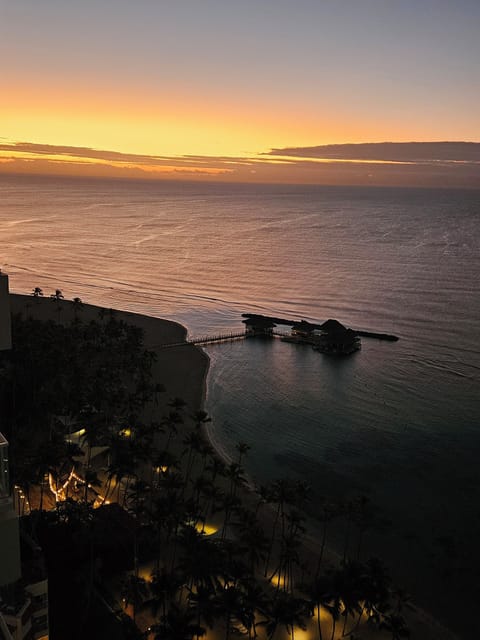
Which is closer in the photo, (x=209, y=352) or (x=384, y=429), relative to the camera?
(x=384, y=429)

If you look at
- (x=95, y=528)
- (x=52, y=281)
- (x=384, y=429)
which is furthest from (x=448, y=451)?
(x=52, y=281)

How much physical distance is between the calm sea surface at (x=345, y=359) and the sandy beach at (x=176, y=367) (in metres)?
1.38

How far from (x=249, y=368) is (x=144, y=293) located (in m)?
29.3

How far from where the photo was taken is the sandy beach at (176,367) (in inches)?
744

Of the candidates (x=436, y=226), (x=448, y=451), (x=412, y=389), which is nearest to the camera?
(x=448, y=451)

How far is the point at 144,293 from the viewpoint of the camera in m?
71.4

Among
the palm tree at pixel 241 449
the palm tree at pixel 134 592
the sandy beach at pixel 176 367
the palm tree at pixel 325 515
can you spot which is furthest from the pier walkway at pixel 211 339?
the palm tree at pixel 134 592

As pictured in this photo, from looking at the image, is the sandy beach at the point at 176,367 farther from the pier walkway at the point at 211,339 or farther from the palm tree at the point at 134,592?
the palm tree at the point at 134,592

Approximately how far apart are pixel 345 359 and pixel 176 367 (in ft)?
45.8

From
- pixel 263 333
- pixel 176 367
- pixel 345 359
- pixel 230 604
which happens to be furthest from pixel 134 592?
pixel 263 333

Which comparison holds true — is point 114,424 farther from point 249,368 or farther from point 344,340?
point 344,340

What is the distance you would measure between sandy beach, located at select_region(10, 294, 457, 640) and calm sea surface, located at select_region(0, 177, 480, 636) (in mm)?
1383

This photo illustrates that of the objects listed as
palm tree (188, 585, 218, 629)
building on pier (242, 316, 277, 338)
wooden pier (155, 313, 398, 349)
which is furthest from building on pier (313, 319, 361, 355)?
palm tree (188, 585, 218, 629)

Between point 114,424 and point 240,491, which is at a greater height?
point 114,424
